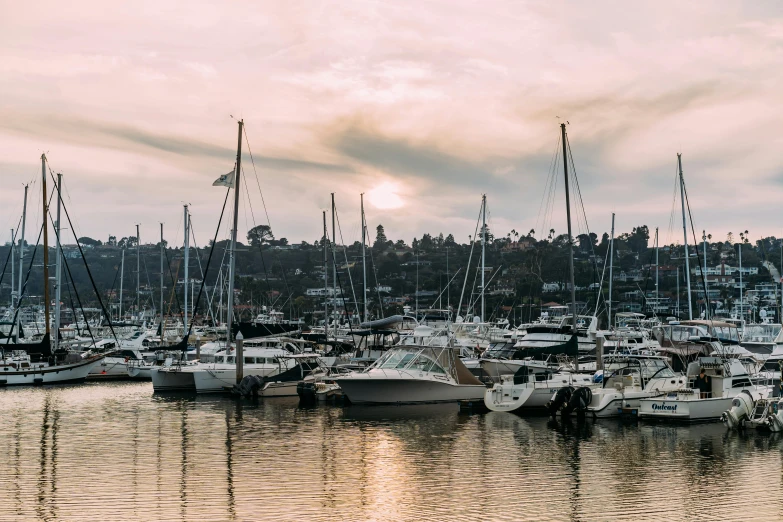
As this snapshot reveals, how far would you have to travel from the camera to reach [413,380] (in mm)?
42312

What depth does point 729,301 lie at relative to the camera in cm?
17312

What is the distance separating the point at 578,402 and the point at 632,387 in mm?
3011

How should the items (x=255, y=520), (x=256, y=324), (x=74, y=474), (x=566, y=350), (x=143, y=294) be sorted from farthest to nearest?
(x=143, y=294) → (x=256, y=324) → (x=566, y=350) → (x=74, y=474) → (x=255, y=520)

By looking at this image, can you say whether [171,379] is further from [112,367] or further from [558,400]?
[558,400]

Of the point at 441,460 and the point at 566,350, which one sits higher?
the point at 566,350

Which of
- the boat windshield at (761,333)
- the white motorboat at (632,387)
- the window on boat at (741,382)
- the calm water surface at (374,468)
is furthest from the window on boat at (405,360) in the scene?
the boat windshield at (761,333)

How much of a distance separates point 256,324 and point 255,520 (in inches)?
1323

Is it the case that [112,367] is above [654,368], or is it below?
below

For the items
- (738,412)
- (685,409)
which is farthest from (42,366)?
(738,412)

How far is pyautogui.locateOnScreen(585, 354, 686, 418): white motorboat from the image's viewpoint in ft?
124

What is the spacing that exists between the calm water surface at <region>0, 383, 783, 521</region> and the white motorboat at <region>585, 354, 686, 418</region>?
59.2 inches

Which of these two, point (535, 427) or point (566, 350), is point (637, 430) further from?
point (566, 350)

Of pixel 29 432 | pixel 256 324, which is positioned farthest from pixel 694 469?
pixel 256 324

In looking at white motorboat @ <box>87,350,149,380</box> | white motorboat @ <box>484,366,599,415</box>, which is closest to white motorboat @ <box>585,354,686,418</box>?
white motorboat @ <box>484,366,599,415</box>
